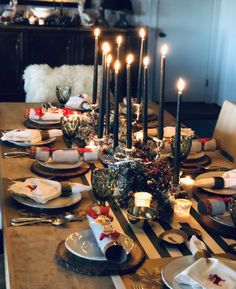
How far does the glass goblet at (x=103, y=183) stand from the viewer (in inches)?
75.5

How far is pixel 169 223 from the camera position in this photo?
1897 mm

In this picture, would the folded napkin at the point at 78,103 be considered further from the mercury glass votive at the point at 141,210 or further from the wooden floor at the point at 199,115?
the wooden floor at the point at 199,115

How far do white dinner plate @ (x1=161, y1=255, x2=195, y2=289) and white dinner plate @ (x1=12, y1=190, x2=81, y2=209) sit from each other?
526 millimetres

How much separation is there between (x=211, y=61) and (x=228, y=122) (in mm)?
3621

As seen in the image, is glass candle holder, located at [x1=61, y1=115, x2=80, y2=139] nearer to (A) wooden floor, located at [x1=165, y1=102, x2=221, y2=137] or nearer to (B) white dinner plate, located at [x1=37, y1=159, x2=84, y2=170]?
(B) white dinner plate, located at [x1=37, y1=159, x2=84, y2=170]

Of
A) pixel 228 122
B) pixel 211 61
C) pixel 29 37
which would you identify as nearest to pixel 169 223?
pixel 228 122

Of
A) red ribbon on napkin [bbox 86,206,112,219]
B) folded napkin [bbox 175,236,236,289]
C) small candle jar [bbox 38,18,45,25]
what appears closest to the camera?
folded napkin [bbox 175,236,236,289]

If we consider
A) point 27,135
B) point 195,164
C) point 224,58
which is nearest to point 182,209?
point 195,164

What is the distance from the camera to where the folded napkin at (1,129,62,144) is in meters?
2.62

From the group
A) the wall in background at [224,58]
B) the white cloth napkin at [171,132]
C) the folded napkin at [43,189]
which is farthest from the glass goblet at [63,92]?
the wall in background at [224,58]

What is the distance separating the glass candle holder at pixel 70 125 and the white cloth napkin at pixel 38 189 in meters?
0.57

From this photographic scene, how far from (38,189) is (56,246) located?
360 millimetres

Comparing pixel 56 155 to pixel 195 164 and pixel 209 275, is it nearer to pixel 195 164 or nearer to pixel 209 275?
pixel 195 164

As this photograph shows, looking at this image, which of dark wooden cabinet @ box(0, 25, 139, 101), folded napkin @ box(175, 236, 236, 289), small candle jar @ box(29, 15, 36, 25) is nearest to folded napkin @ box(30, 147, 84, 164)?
folded napkin @ box(175, 236, 236, 289)
